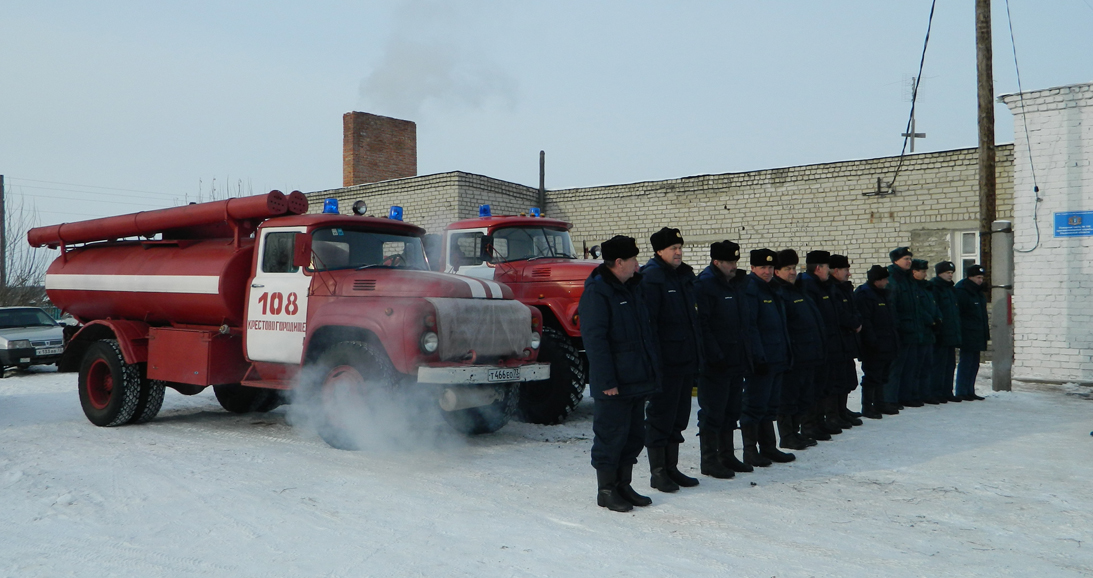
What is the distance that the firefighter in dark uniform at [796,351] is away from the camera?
7.26 meters

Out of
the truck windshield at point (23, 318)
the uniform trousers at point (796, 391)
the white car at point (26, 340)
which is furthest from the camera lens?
the truck windshield at point (23, 318)

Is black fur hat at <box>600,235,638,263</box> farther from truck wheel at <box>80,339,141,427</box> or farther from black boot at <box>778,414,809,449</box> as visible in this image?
truck wheel at <box>80,339,141,427</box>

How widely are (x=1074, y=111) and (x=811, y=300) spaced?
25.2ft

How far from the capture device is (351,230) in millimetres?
7805

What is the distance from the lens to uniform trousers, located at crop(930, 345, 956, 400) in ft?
34.9

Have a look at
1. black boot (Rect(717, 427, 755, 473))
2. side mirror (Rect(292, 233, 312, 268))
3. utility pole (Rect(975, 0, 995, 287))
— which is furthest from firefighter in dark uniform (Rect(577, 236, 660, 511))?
utility pole (Rect(975, 0, 995, 287))

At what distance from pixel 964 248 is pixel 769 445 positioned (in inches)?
425

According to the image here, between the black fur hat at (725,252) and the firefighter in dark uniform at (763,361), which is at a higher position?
the black fur hat at (725,252)

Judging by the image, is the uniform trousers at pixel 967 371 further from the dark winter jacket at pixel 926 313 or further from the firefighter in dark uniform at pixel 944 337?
the dark winter jacket at pixel 926 313

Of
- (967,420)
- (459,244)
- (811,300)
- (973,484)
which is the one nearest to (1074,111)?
(967,420)

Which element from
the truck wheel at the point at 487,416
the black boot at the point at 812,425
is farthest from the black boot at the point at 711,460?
the truck wheel at the point at 487,416

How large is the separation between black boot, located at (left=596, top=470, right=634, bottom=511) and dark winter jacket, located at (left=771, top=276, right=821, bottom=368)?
2.65 m

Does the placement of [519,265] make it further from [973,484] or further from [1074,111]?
[1074,111]

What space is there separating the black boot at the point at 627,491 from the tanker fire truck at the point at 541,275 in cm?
316
